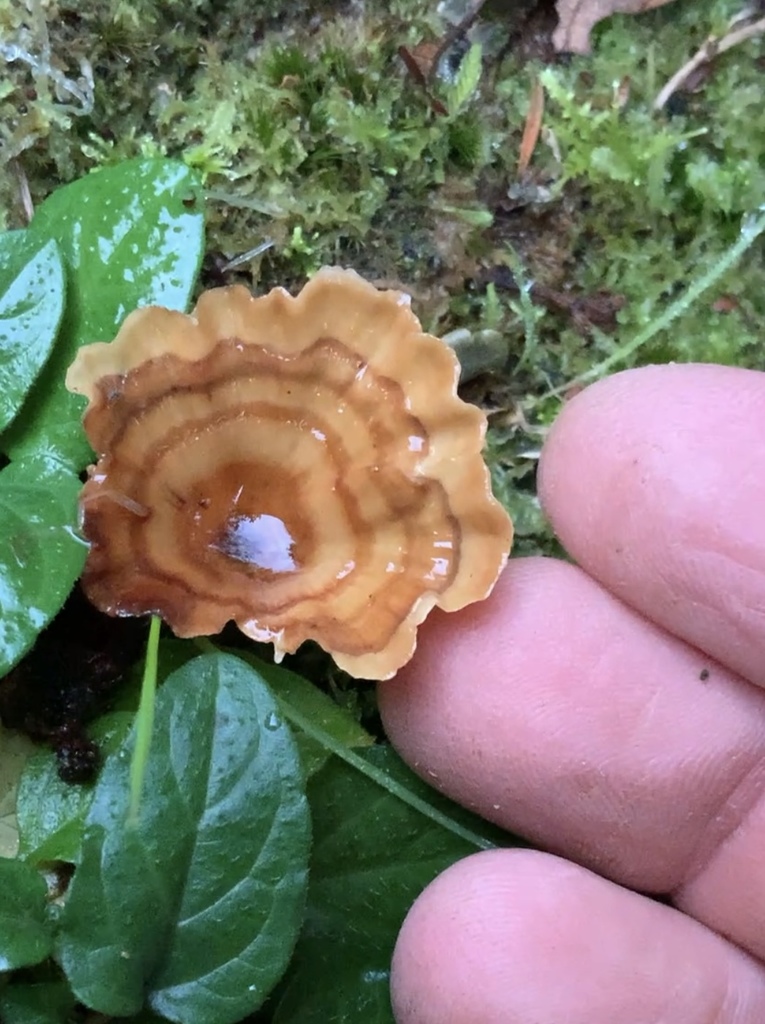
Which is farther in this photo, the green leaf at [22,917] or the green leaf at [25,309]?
the green leaf at [25,309]

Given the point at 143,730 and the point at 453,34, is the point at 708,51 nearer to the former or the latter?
the point at 453,34

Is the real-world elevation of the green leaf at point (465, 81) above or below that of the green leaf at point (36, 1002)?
above

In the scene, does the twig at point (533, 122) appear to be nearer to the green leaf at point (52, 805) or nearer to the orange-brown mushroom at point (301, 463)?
the orange-brown mushroom at point (301, 463)

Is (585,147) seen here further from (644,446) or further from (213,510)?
(213,510)

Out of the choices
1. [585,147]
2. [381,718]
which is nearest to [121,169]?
[585,147]

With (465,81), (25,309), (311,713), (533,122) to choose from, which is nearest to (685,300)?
(533,122)

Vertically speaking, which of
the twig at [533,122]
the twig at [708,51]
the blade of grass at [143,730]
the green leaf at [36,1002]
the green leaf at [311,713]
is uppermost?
the twig at [708,51]

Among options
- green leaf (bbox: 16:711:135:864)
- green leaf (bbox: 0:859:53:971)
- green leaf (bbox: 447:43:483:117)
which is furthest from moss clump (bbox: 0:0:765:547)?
green leaf (bbox: 0:859:53:971)

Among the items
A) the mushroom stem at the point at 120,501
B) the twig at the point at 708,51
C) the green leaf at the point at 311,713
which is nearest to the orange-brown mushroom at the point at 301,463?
the mushroom stem at the point at 120,501
